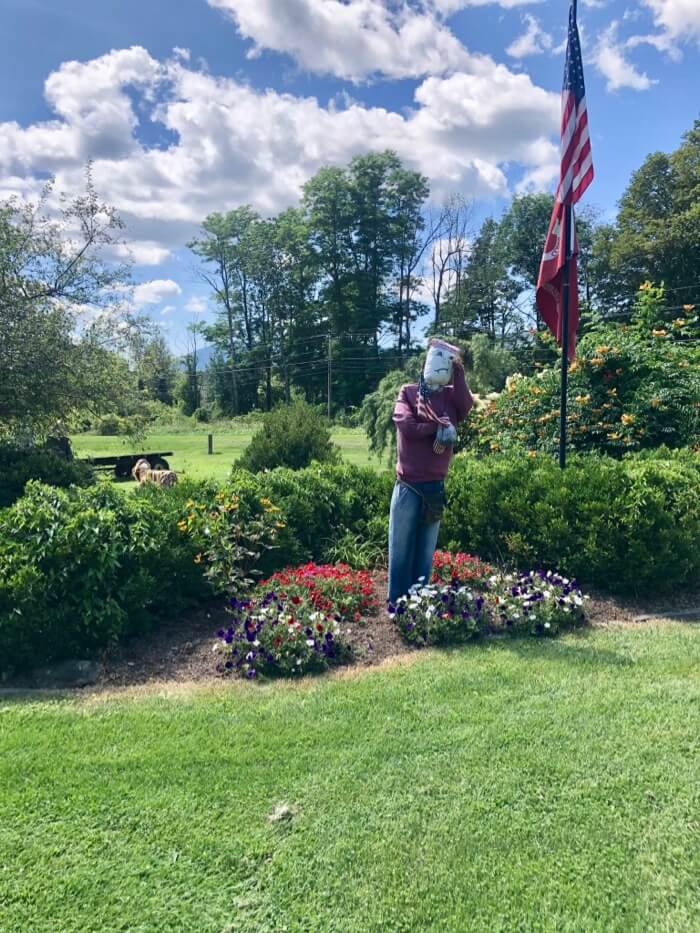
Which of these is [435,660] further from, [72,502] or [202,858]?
[72,502]

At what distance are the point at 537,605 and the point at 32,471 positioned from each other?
643cm

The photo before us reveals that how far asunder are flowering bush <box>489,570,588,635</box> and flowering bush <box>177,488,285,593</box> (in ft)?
6.26

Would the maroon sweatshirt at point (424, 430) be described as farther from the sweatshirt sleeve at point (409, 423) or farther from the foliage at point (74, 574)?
the foliage at point (74, 574)

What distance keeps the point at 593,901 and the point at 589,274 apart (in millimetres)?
44671

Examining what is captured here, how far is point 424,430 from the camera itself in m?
4.48

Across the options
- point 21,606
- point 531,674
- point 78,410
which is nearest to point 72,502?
point 21,606

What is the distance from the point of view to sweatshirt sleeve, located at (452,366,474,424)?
4.64m

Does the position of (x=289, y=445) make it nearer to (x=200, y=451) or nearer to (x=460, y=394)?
(x=460, y=394)

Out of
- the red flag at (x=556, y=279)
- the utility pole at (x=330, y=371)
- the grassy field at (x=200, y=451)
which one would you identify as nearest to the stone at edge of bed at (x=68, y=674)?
the red flag at (x=556, y=279)

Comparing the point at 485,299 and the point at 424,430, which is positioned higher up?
the point at 485,299

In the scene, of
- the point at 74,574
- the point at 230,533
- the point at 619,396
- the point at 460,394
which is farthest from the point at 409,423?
the point at 619,396

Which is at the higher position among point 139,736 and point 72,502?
point 72,502

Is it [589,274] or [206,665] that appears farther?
[589,274]

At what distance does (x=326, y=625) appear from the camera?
13.5ft
